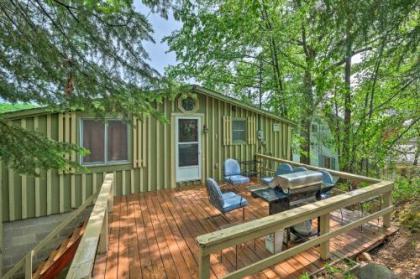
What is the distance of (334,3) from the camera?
8.66 ft

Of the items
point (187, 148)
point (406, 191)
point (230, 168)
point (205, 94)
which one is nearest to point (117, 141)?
point (187, 148)

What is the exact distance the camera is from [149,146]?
6.03 metres

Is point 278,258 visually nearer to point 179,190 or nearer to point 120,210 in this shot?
→ point 120,210

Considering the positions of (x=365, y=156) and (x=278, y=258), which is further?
(x=365, y=156)

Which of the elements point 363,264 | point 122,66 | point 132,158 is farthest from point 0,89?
point 363,264

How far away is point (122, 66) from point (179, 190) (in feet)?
Result: 13.2

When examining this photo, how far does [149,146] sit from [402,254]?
17.4 ft

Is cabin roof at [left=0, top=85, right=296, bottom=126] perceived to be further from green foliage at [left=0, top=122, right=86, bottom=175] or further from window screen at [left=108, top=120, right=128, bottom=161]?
window screen at [left=108, top=120, right=128, bottom=161]

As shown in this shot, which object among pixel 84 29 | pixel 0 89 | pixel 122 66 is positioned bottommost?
→ pixel 0 89

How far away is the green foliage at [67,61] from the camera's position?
2592mm

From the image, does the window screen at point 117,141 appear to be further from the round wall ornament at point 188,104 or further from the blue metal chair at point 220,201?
the blue metal chair at point 220,201

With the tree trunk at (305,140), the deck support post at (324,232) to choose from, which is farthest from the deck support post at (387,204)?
the tree trunk at (305,140)

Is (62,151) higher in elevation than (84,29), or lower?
lower

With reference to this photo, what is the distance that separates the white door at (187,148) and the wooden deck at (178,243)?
1.38 m
